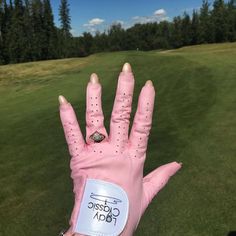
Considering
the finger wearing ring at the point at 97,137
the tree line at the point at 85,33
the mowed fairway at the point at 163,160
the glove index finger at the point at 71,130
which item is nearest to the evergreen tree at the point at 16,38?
the tree line at the point at 85,33

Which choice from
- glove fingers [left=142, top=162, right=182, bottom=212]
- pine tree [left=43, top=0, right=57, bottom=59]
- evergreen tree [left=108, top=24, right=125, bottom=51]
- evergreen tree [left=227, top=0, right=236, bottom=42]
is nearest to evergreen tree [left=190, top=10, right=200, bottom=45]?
evergreen tree [left=227, top=0, right=236, bottom=42]

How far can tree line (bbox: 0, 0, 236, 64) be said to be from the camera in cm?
6822

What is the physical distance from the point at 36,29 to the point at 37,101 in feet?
201

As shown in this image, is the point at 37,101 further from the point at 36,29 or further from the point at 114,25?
the point at 114,25

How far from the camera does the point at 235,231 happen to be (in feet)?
15.1

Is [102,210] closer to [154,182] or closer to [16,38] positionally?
[154,182]

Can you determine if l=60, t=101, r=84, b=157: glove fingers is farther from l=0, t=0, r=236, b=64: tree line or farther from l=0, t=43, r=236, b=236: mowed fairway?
l=0, t=0, r=236, b=64: tree line

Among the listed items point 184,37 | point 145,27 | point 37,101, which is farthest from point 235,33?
point 37,101

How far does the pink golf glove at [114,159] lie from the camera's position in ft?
7.77

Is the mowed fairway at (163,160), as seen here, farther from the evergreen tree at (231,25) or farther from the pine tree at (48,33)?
the evergreen tree at (231,25)

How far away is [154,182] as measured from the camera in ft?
9.03

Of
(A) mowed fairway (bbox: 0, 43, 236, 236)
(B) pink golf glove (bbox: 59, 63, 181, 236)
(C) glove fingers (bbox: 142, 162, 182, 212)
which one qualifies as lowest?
(A) mowed fairway (bbox: 0, 43, 236, 236)

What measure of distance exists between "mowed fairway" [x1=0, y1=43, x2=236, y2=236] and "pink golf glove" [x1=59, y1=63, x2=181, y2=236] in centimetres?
236

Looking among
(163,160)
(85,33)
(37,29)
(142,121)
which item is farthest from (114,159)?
(85,33)
